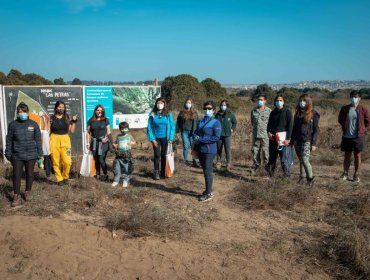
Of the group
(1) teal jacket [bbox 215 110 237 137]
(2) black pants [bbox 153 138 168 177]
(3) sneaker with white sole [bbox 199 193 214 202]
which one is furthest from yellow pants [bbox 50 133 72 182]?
(1) teal jacket [bbox 215 110 237 137]

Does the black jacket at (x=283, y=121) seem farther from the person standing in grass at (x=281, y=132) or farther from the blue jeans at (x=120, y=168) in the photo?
the blue jeans at (x=120, y=168)

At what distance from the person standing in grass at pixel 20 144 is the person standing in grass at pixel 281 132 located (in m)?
4.51

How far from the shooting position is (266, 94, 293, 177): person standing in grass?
7434 millimetres

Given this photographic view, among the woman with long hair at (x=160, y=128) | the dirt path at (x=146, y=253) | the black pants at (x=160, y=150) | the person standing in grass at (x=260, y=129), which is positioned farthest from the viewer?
the person standing in grass at (x=260, y=129)

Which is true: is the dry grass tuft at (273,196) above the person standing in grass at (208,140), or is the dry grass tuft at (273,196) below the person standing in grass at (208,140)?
below

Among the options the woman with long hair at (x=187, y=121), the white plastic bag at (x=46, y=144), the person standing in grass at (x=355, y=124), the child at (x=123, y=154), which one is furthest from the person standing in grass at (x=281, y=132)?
the white plastic bag at (x=46, y=144)

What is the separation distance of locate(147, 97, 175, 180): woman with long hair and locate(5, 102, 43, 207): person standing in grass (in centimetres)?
233

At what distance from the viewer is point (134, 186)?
7535 mm

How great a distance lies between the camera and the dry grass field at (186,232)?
4.36 m

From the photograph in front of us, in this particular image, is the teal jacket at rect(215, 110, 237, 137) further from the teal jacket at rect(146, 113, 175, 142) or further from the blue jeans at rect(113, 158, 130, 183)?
the blue jeans at rect(113, 158, 130, 183)

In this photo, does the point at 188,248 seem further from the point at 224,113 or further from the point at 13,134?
the point at 224,113

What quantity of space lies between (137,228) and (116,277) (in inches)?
39.9

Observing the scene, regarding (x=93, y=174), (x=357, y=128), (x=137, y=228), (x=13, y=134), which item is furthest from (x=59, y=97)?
(x=357, y=128)

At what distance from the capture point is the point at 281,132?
24.5 feet
